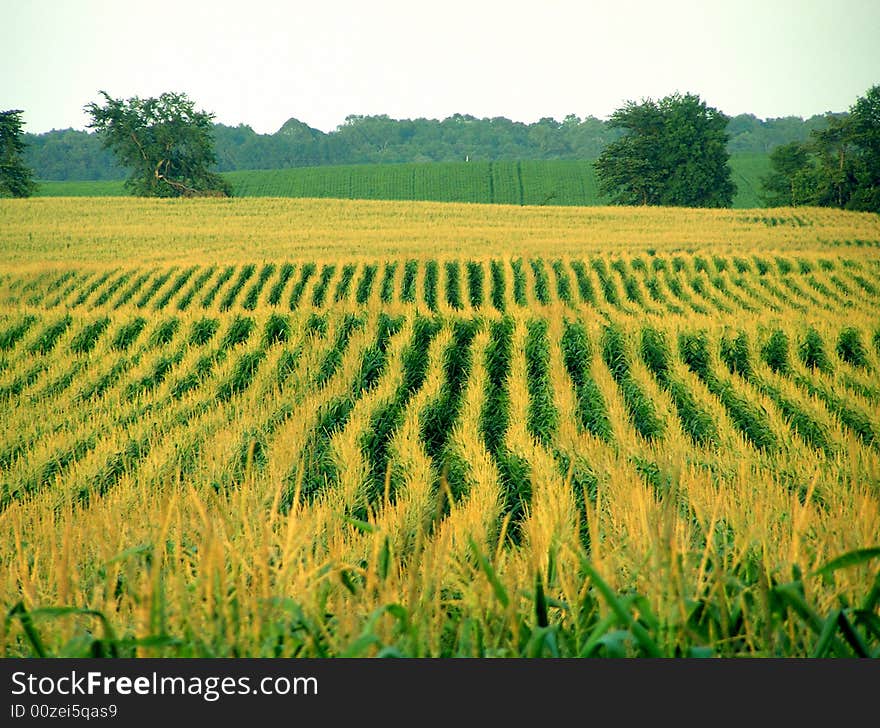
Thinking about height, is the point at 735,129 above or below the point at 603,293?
above

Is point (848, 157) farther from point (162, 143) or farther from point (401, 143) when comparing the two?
point (162, 143)

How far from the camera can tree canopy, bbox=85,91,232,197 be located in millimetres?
5207

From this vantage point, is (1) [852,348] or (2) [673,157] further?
(2) [673,157]

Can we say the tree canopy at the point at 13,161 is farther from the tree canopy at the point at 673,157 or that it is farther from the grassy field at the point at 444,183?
the tree canopy at the point at 673,157

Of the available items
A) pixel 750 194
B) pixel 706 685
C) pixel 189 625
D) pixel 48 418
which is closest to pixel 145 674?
pixel 189 625

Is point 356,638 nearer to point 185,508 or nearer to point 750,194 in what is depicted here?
point 185,508

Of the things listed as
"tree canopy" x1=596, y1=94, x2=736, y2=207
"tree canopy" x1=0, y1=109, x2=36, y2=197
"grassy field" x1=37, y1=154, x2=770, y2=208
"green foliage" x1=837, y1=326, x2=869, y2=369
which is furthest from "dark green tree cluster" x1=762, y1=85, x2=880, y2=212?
"tree canopy" x1=0, y1=109, x2=36, y2=197

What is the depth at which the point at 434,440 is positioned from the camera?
139 inches

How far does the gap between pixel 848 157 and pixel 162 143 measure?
5.87m

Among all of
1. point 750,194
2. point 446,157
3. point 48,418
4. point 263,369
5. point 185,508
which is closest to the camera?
point 185,508

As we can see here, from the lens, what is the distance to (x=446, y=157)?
5828mm

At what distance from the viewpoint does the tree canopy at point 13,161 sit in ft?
10.1

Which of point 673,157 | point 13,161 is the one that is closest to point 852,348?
point 13,161

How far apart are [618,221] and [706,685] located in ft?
34.4
